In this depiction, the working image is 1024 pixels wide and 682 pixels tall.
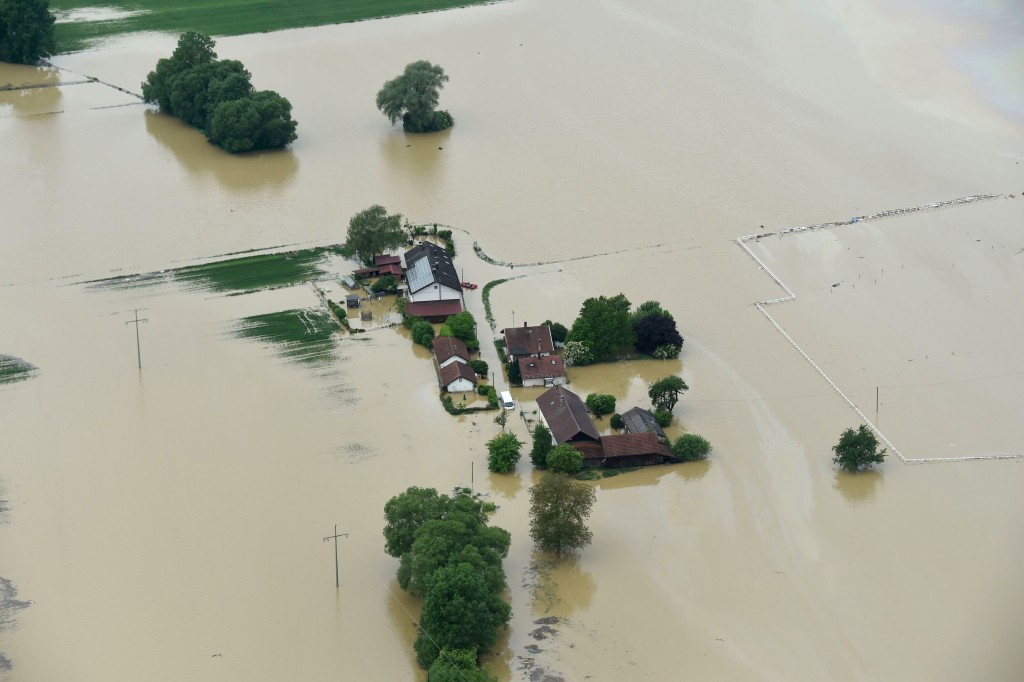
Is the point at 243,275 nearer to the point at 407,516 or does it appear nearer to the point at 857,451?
the point at 407,516

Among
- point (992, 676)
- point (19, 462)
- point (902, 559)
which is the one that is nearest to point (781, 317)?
point (902, 559)

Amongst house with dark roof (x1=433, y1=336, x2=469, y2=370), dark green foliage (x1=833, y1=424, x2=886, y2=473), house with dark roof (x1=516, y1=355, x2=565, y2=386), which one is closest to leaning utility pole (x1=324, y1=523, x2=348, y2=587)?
house with dark roof (x1=433, y1=336, x2=469, y2=370)

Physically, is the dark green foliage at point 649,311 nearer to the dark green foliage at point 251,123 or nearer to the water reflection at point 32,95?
the dark green foliage at point 251,123

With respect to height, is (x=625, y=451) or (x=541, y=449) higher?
(x=541, y=449)

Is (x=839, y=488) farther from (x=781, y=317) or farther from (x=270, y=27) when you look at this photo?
(x=270, y=27)

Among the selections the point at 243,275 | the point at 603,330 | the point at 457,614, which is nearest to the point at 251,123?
the point at 243,275

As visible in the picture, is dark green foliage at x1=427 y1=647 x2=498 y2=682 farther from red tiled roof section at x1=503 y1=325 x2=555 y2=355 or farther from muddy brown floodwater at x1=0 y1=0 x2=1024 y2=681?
red tiled roof section at x1=503 y1=325 x2=555 y2=355
